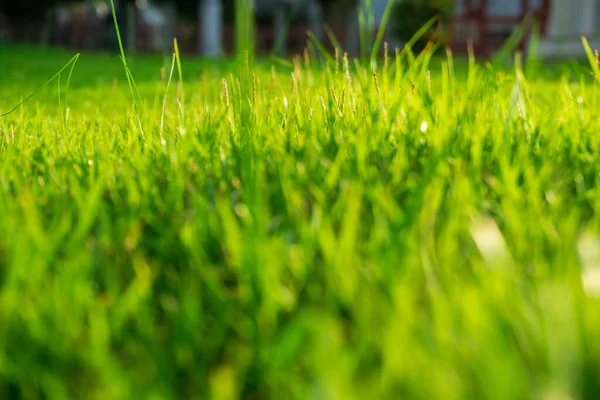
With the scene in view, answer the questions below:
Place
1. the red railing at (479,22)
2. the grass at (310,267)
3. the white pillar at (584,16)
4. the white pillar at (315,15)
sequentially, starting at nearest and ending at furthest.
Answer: the grass at (310,267)
the white pillar at (584,16)
the red railing at (479,22)
the white pillar at (315,15)

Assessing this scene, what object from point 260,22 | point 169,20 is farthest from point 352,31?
point 169,20

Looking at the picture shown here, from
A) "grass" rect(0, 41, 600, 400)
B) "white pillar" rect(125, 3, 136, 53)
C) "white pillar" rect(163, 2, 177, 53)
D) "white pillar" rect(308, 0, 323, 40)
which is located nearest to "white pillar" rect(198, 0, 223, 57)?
"white pillar" rect(125, 3, 136, 53)

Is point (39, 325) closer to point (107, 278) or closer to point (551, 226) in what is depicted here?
point (107, 278)

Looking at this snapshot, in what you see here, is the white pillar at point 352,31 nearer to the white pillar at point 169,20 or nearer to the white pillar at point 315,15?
the white pillar at point 315,15

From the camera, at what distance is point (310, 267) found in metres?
1.12

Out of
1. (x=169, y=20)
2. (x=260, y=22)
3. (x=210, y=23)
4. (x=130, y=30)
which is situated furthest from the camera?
(x=260, y=22)

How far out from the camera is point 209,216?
1.26m

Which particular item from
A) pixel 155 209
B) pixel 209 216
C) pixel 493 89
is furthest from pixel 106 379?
pixel 493 89

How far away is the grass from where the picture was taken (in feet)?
2.68

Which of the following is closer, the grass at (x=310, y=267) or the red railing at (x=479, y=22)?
the grass at (x=310, y=267)

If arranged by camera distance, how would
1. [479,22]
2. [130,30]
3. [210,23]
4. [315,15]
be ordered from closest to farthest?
[130,30] < [479,22] < [210,23] < [315,15]

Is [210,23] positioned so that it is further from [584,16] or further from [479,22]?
[584,16]

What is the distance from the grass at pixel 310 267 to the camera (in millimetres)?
818

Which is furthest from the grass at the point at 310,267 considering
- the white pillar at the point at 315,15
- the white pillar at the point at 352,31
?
the white pillar at the point at 315,15
